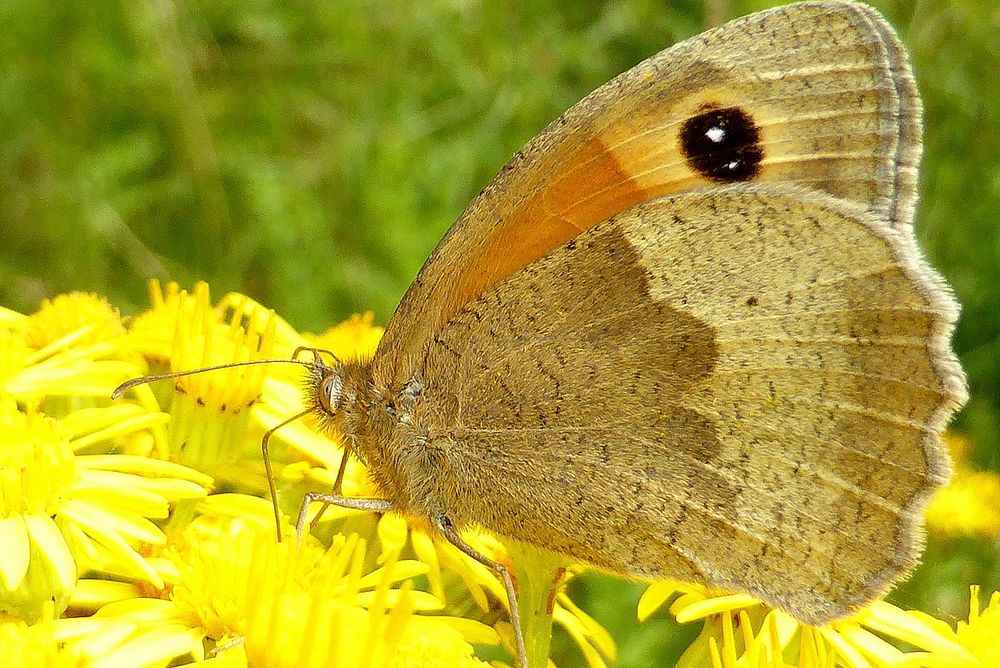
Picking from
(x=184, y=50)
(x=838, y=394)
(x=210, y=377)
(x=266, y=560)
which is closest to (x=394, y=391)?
(x=210, y=377)

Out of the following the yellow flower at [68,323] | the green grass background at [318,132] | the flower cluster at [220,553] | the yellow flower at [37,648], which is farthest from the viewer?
the green grass background at [318,132]

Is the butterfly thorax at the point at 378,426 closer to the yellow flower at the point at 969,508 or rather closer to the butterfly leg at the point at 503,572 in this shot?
the butterfly leg at the point at 503,572

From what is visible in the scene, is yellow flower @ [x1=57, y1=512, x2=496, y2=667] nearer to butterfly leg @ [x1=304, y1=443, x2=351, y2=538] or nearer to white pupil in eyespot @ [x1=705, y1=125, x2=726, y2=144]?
butterfly leg @ [x1=304, y1=443, x2=351, y2=538]

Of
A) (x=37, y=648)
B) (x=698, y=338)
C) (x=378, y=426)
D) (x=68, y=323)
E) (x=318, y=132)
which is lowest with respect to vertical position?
(x=37, y=648)

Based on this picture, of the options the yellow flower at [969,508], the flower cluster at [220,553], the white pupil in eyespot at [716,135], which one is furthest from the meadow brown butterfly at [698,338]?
the yellow flower at [969,508]

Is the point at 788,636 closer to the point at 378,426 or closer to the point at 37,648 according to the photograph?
the point at 378,426

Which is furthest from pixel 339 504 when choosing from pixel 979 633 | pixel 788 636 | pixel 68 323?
pixel 979 633
